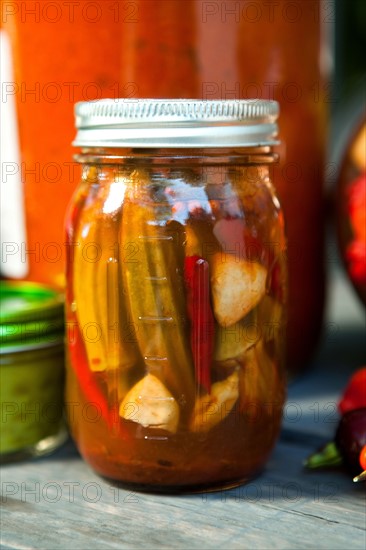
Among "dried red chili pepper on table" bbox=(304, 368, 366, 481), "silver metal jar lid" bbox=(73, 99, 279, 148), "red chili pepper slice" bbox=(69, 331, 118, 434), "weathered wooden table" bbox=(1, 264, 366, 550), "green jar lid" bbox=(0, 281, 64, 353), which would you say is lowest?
"weathered wooden table" bbox=(1, 264, 366, 550)

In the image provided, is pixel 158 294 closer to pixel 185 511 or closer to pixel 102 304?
pixel 102 304

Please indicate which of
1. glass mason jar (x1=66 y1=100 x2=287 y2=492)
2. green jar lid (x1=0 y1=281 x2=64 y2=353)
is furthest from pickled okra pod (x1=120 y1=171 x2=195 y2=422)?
green jar lid (x1=0 y1=281 x2=64 y2=353)

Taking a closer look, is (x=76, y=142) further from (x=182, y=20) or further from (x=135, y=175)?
(x=182, y=20)

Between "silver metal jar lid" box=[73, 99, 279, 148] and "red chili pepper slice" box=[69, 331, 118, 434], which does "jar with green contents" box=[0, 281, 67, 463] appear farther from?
"silver metal jar lid" box=[73, 99, 279, 148]

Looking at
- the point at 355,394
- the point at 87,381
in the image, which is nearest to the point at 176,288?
the point at 87,381

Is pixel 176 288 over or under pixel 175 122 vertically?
under

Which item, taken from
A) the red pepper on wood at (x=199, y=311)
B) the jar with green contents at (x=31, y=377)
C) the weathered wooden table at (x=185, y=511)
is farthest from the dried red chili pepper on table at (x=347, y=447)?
the jar with green contents at (x=31, y=377)

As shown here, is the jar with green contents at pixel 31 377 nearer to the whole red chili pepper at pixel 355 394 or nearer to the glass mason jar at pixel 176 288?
the glass mason jar at pixel 176 288
